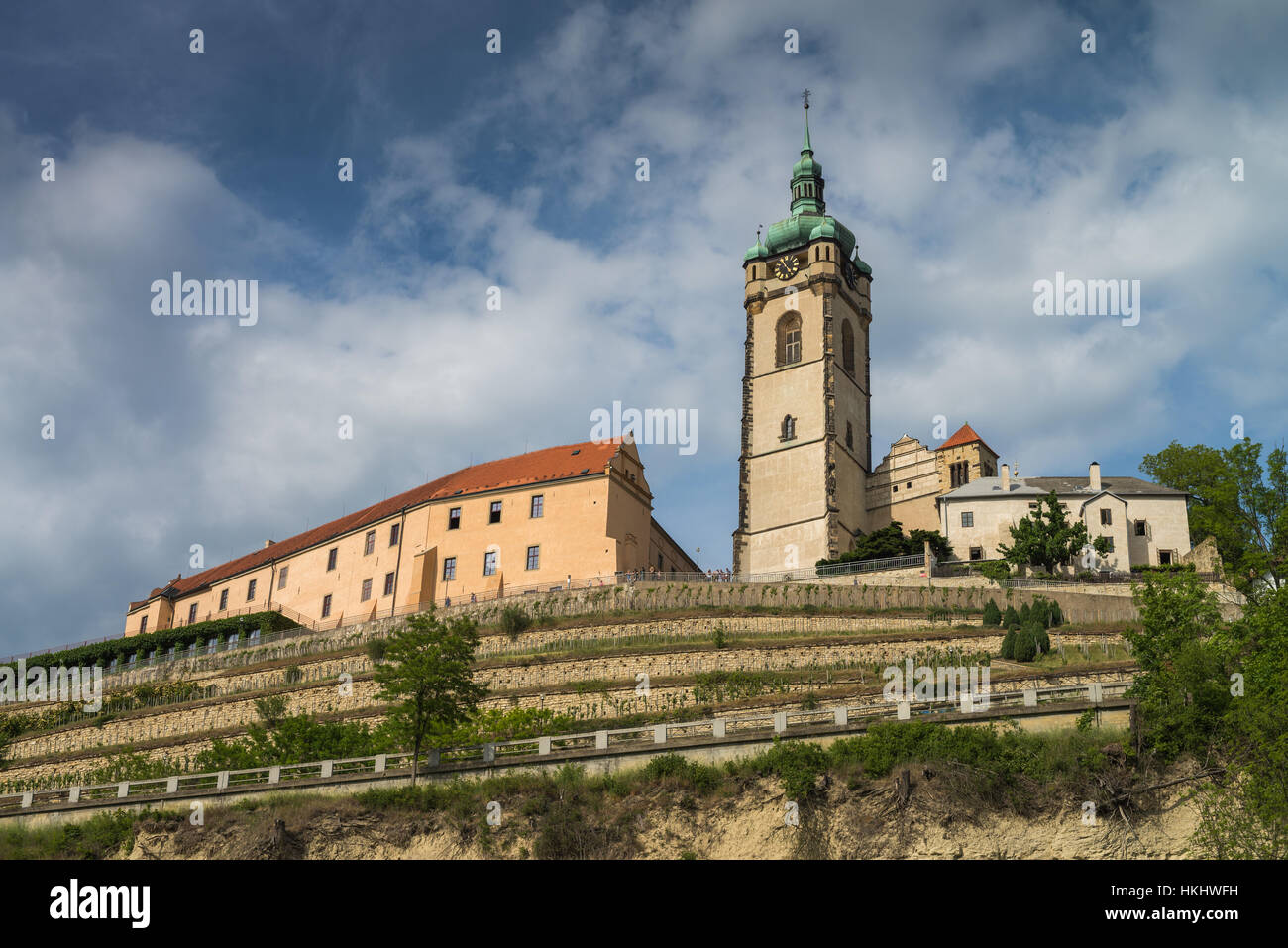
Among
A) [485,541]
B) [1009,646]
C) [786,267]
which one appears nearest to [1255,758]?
[1009,646]

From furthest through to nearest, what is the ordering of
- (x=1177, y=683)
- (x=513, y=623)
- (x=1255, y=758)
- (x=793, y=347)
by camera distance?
(x=793, y=347), (x=513, y=623), (x=1177, y=683), (x=1255, y=758)

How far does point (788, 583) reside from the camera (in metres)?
51.5

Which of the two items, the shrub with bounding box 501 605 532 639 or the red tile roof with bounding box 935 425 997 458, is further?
the red tile roof with bounding box 935 425 997 458

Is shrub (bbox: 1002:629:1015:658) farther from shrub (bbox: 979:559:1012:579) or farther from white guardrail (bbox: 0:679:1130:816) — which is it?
white guardrail (bbox: 0:679:1130:816)

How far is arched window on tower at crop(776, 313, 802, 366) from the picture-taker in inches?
2798

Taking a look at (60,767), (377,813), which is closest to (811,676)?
(377,813)

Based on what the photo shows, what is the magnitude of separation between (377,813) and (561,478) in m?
29.9

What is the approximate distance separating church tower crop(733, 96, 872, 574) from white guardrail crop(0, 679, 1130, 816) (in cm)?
3185

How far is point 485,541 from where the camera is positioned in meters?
59.8

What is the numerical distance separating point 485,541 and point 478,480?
446 centimetres

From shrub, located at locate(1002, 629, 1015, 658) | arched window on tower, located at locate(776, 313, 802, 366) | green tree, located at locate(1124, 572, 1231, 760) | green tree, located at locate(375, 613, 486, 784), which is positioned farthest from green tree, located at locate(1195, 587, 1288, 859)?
arched window on tower, located at locate(776, 313, 802, 366)

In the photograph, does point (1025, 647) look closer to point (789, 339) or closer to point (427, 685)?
point (427, 685)

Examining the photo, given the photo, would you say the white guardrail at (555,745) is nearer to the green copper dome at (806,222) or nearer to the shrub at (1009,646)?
the shrub at (1009,646)

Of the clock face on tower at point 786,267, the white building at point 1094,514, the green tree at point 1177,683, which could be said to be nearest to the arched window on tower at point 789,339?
the clock face on tower at point 786,267
